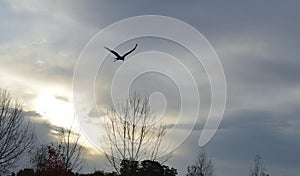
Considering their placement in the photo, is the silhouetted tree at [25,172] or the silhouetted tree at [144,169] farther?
the silhouetted tree at [25,172]

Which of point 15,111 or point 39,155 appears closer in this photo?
point 15,111

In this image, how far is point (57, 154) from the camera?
37.5m

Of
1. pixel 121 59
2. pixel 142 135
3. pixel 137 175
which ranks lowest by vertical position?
pixel 137 175

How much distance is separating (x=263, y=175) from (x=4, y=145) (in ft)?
88.8

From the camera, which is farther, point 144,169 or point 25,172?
point 25,172

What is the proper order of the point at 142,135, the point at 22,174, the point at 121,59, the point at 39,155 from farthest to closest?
1. the point at 39,155
2. the point at 22,174
3. the point at 142,135
4. the point at 121,59

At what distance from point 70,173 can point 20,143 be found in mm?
7599

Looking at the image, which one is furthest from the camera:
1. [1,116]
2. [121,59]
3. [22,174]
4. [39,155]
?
[39,155]

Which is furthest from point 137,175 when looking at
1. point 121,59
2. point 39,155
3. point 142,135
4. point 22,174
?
point 39,155

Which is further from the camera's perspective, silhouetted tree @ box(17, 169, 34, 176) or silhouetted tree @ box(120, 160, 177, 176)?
silhouetted tree @ box(17, 169, 34, 176)

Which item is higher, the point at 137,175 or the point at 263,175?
the point at 263,175

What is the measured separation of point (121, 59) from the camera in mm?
21453

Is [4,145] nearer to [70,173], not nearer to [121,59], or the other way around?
[70,173]

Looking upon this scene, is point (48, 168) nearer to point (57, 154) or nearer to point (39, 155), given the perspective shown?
point (57, 154)
